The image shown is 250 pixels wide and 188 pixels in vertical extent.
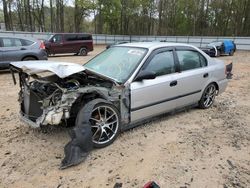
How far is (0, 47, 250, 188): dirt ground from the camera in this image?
2.96m

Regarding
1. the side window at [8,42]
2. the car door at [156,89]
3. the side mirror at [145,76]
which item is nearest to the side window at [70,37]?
the side window at [8,42]

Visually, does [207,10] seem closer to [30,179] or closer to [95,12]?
[95,12]

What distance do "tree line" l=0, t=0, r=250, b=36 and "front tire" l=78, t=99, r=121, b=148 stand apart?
3090 cm

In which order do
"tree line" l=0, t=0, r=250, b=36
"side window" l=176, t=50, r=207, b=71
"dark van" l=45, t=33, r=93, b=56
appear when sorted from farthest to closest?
"tree line" l=0, t=0, r=250, b=36 < "dark van" l=45, t=33, r=93, b=56 < "side window" l=176, t=50, r=207, b=71

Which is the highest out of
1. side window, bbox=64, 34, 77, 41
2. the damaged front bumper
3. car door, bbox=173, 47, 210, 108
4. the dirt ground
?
side window, bbox=64, 34, 77, 41

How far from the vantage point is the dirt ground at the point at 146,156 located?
2.96 metres

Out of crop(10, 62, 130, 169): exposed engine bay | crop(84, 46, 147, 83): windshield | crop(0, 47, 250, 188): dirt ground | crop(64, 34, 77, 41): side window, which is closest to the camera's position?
crop(0, 47, 250, 188): dirt ground

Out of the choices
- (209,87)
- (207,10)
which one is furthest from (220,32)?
(209,87)

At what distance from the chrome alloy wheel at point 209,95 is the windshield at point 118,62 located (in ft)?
6.72

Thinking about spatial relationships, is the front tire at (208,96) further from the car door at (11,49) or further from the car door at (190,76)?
the car door at (11,49)

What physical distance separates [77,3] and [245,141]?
35155mm

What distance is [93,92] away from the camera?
12.1 feet

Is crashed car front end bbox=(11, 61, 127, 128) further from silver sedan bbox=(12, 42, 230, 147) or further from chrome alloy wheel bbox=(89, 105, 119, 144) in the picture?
chrome alloy wheel bbox=(89, 105, 119, 144)

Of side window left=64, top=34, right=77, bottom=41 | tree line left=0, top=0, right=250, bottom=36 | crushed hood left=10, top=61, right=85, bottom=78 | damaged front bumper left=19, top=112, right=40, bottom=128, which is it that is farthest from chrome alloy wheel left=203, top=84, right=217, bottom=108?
tree line left=0, top=0, right=250, bottom=36
